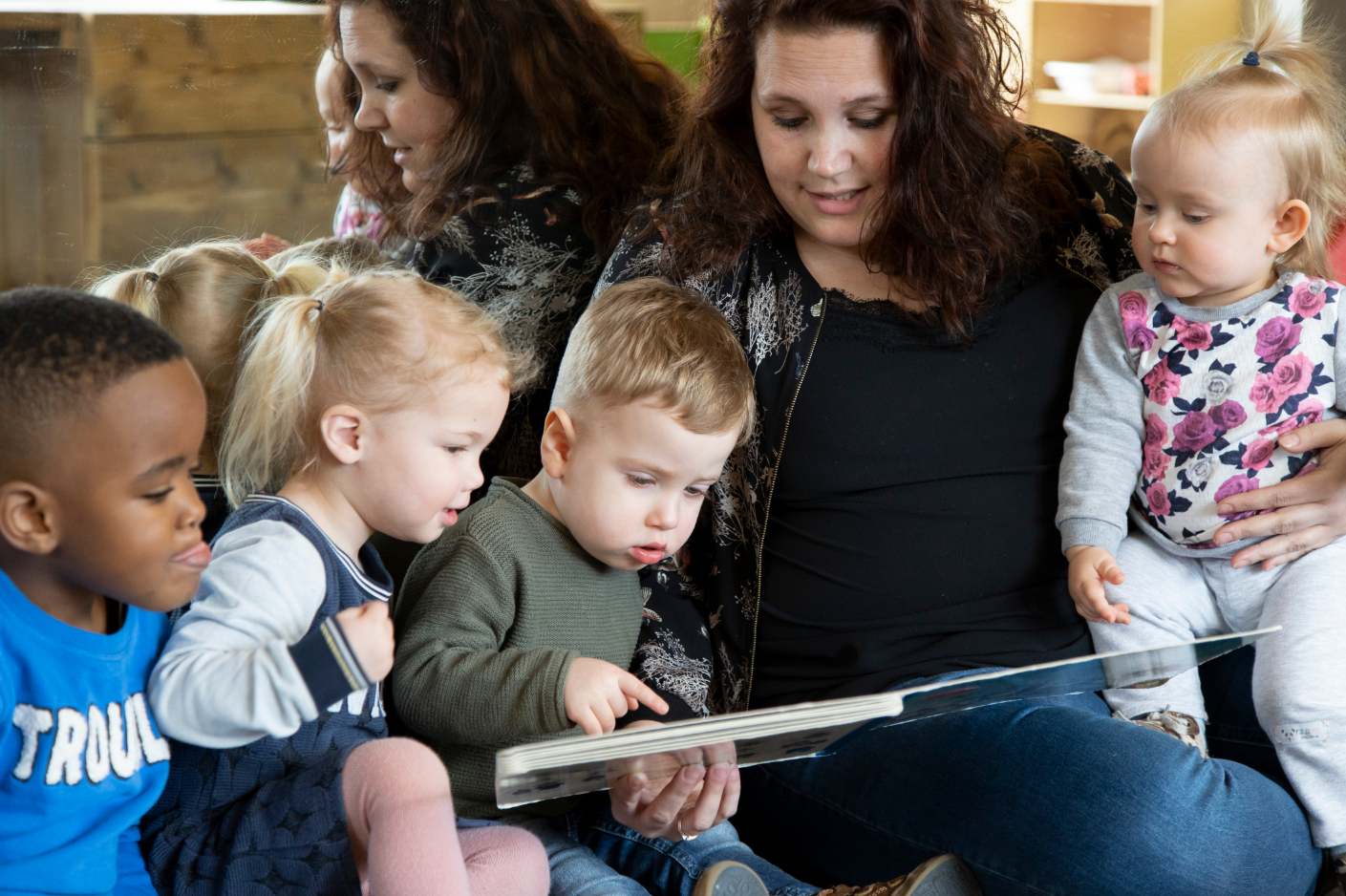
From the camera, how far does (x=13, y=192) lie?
104cm

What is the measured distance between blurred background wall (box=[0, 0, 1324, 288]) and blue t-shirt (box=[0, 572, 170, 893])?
393mm

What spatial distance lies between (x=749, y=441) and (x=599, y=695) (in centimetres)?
46

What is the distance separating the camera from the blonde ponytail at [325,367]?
1032 mm

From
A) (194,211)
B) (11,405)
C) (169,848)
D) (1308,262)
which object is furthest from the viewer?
(1308,262)

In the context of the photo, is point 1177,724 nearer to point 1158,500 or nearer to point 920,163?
point 1158,500

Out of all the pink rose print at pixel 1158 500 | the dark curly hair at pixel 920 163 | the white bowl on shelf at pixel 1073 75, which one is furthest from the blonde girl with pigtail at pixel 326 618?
the white bowl on shelf at pixel 1073 75

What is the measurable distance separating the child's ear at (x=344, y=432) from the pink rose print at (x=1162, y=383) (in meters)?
0.87

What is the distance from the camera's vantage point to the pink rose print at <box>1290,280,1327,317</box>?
128 cm

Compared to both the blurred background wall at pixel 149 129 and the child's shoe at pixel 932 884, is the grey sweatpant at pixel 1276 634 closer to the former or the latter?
the child's shoe at pixel 932 884

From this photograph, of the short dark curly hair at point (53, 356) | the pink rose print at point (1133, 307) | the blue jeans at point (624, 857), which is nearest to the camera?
the short dark curly hair at point (53, 356)

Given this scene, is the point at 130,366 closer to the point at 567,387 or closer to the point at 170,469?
the point at 170,469

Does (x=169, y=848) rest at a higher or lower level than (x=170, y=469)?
lower

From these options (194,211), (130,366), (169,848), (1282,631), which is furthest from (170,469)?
(1282,631)

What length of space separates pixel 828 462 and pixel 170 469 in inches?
30.8
